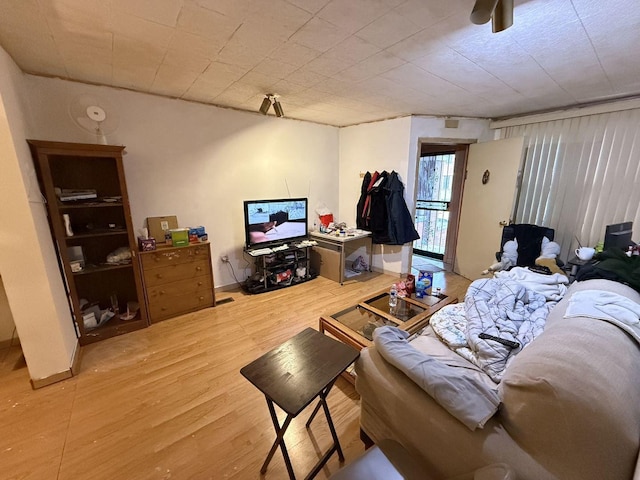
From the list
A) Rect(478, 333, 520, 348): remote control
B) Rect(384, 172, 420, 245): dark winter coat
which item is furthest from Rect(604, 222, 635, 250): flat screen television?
Rect(384, 172, 420, 245): dark winter coat

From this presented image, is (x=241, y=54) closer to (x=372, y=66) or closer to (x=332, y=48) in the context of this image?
(x=332, y=48)

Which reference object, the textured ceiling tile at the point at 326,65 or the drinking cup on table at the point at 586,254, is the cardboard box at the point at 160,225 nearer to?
the textured ceiling tile at the point at 326,65

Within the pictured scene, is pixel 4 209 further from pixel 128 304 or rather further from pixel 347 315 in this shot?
pixel 347 315

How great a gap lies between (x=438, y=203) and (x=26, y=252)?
200 inches

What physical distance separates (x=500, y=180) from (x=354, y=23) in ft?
9.20

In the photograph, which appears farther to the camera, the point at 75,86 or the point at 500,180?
the point at 500,180

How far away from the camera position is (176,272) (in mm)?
2664

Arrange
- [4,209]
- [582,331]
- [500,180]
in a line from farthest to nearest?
[500,180], [4,209], [582,331]

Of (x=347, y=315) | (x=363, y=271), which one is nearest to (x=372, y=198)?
(x=363, y=271)

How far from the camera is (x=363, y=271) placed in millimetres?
4047

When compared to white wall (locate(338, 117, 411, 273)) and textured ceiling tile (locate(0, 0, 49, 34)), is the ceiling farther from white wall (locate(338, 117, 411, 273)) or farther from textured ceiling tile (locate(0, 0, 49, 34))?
white wall (locate(338, 117, 411, 273))

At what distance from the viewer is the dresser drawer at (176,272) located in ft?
8.29

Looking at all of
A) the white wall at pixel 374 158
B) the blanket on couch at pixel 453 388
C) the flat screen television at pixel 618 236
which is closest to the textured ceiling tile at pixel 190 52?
the blanket on couch at pixel 453 388

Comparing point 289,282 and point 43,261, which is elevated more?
point 43,261
